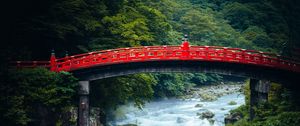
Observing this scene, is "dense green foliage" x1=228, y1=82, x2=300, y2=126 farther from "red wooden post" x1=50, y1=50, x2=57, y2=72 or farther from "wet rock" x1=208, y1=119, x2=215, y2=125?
"red wooden post" x1=50, y1=50, x2=57, y2=72

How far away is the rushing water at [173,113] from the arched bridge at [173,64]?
10.1m

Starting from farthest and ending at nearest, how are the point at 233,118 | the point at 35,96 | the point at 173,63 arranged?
the point at 233,118 → the point at 173,63 → the point at 35,96

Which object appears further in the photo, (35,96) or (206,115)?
(206,115)

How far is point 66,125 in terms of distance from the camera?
35844mm

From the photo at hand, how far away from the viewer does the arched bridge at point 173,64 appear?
37156 millimetres

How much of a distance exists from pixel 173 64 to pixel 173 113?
15.8 meters

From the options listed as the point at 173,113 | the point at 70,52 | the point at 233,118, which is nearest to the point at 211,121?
the point at 233,118

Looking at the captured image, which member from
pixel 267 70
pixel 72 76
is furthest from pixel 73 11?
pixel 267 70

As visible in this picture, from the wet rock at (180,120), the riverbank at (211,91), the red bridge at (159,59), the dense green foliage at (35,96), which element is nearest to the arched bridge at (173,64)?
the red bridge at (159,59)

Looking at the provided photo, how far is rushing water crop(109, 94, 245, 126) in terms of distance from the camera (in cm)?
4878

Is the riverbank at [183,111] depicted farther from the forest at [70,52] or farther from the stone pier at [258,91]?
the stone pier at [258,91]

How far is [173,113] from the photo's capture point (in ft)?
175

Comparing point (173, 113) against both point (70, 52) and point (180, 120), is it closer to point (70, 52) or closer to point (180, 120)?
point (180, 120)

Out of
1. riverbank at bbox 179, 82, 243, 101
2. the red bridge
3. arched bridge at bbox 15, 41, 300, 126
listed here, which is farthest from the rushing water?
the red bridge
